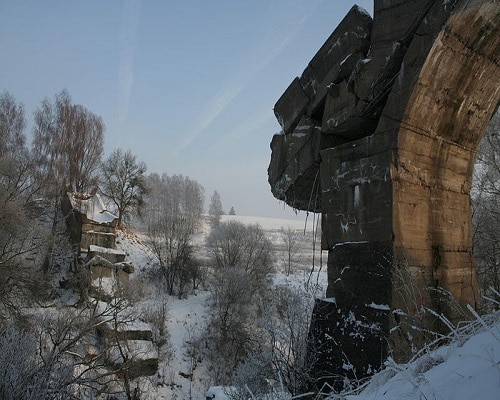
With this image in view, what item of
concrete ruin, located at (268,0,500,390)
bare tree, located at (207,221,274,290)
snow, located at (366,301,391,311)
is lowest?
bare tree, located at (207,221,274,290)

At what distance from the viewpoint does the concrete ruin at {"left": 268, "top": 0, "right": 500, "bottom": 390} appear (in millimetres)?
3271

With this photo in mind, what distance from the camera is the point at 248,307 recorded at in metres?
24.0

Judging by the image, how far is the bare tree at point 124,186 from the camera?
87.0ft

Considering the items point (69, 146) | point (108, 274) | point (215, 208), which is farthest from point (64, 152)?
point (215, 208)

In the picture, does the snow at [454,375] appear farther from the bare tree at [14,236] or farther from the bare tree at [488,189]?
the bare tree at [14,236]

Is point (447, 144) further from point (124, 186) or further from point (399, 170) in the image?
point (124, 186)

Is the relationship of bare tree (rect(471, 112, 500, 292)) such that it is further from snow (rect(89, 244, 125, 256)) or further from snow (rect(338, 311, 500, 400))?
snow (rect(89, 244, 125, 256))

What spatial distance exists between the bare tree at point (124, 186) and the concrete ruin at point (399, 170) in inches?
968

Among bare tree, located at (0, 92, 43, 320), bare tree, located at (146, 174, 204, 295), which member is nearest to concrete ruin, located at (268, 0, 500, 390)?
bare tree, located at (0, 92, 43, 320)

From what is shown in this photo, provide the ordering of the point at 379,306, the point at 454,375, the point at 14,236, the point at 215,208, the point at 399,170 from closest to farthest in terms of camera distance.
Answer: the point at 454,375, the point at 379,306, the point at 399,170, the point at 14,236, the point at 215,208

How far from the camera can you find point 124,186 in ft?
88.1

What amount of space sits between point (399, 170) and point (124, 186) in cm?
2577

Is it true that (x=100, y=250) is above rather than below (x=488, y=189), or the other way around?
below

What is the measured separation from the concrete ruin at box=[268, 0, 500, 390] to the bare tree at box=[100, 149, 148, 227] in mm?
24591
